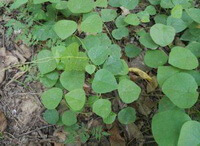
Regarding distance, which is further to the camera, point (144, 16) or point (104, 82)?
point (144, 16)

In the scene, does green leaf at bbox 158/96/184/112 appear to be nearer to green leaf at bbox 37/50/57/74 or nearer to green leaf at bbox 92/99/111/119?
green leaf at bbox 92/99/111/119

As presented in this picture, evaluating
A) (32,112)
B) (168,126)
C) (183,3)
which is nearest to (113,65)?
(168,126)

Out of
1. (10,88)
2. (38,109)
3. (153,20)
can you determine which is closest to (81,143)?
(38,109)

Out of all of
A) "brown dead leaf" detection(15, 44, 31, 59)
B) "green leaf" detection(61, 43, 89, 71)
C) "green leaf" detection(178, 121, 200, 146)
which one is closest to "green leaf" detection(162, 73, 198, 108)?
"green leaf" detection(178, 121, 200, 146)

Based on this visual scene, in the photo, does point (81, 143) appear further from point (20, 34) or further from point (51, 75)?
point (20, 34)

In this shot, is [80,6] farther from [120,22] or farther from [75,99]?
[75,99]

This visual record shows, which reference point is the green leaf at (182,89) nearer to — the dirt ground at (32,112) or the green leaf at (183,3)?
the dirt ground at (32,112)
